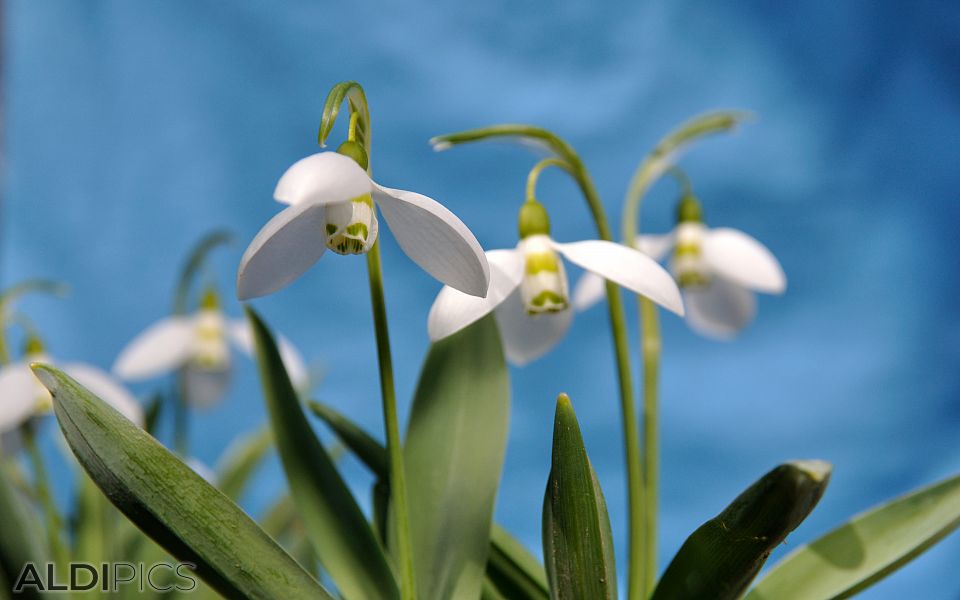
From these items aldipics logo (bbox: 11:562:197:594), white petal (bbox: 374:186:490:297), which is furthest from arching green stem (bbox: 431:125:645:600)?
aldipics logo (bbox: 11:562:197:594)

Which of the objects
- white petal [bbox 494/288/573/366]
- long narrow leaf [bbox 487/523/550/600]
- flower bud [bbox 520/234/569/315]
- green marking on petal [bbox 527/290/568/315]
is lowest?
long narrow leaf [bbox 487/523/550/600]

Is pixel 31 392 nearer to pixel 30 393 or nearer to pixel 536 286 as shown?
pixel 30 393

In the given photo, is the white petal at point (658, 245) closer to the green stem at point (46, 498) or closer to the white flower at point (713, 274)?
the white flower at point (713, 274)

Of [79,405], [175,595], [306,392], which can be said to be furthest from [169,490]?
[306,392]

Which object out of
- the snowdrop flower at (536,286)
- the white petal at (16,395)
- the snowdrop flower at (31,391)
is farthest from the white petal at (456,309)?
the white petal at (16,395)

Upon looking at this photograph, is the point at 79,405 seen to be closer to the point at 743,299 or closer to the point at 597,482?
the point at 597,482

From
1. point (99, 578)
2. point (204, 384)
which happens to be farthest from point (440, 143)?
point (204, 384)

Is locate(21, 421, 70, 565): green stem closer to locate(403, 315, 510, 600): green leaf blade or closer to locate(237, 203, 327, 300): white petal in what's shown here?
locate(403, 315, 510, 600): green leaf blade
